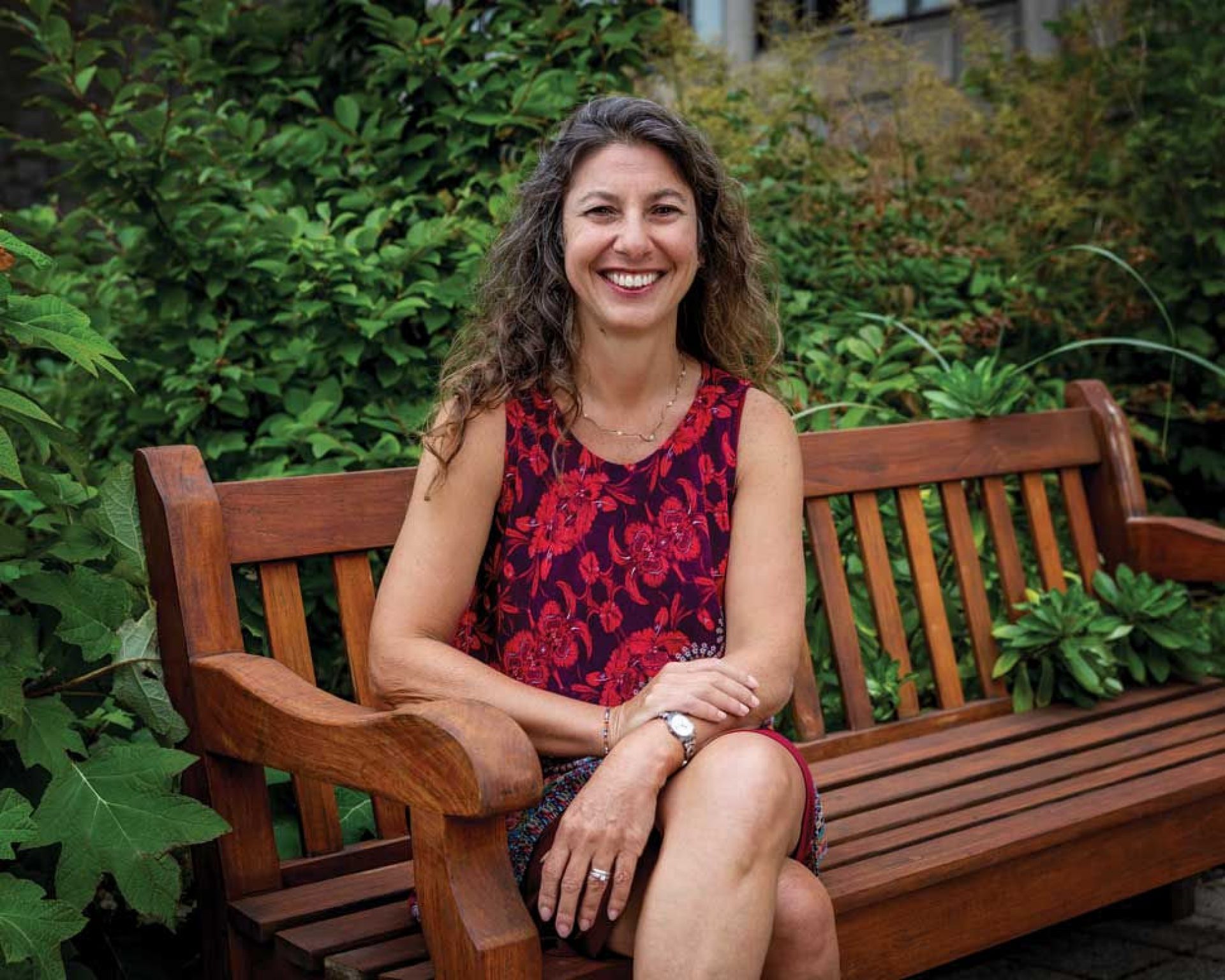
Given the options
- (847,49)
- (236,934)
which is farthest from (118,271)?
(847,49)

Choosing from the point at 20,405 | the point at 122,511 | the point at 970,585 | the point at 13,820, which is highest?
the point at 20,405

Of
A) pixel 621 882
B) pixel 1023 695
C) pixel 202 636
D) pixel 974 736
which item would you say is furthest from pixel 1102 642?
pixel 202 636

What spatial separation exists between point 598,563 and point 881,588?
1.08 m

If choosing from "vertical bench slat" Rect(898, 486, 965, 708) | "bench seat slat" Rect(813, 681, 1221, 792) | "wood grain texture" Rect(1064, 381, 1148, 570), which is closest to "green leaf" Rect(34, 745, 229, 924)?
"bench seat slat" Rect(813, 681, 1221, 792)

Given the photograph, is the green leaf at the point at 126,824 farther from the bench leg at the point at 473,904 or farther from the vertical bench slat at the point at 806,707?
the vertical bench slat at the point at 806,707

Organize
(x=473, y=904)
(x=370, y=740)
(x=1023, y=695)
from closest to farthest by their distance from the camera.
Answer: (x=473, y=904) → (x=370, y=740) → (x=1023, y=695)

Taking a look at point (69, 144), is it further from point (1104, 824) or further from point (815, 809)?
point (1104, 824)

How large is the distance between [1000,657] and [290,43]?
2.53 metres

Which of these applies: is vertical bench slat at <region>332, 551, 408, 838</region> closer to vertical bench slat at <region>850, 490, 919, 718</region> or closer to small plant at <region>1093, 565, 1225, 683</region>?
vertical bench slat at <region>850, 490, 919, 718</region>

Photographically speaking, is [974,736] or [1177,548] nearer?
[974,736]

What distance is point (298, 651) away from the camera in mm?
2730

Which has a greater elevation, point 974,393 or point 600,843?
point 974,393

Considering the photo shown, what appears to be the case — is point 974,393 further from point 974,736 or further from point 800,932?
point 800,932

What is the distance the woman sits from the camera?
89.8 inches
